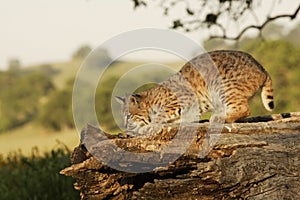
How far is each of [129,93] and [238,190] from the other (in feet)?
8.62

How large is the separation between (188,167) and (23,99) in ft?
171

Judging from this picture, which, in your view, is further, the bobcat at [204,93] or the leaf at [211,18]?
the leaf at [211,18]

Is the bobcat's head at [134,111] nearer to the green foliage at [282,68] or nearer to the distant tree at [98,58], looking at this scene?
the distant tree at [98,58]

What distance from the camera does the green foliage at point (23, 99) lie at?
52.9 meters

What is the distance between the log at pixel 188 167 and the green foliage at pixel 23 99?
47.1 metres

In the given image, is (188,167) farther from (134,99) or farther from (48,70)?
(48,70)

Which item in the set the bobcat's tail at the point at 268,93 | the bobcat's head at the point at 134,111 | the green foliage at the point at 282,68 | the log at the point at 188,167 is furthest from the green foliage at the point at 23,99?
the log at the point at 188,167

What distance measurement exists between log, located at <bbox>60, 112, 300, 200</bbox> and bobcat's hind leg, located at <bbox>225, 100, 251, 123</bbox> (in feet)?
3.81

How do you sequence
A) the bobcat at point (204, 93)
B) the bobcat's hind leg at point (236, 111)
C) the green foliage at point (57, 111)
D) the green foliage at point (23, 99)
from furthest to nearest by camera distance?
1. the green foliage at point (23, 99)
2. the green foliage at point (57, 111)
3. the bobcat at point (204, 93)
4. the bobcat's hind leg at point (236, 111)

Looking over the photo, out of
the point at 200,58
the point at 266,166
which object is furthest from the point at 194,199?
the point at 200,58

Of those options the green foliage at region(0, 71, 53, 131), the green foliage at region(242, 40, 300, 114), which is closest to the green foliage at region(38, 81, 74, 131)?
the green foliage at region(0, 71, 53, 131)

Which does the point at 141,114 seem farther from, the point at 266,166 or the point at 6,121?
the point at 6,121

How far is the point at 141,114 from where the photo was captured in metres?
6.93

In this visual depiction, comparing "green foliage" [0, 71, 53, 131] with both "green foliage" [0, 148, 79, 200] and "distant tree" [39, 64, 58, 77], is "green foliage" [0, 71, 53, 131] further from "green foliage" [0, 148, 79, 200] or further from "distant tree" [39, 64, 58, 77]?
"green foliage" [0, 148, 79, 200]
